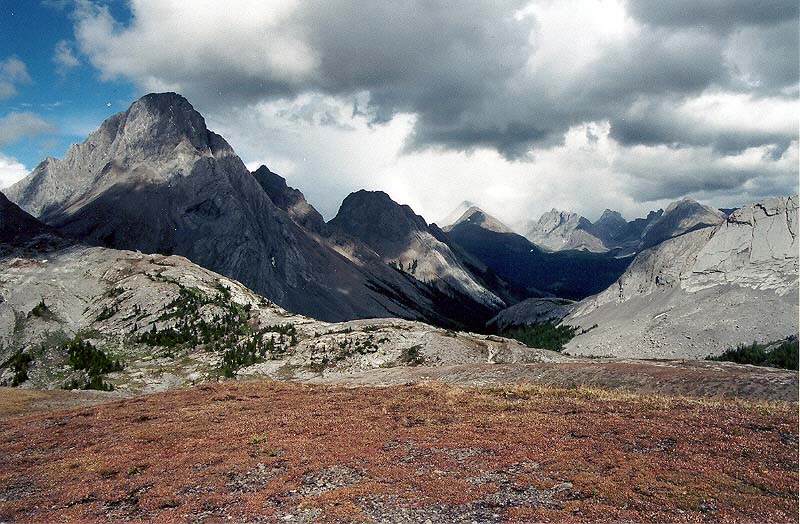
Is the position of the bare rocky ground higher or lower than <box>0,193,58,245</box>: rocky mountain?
lower

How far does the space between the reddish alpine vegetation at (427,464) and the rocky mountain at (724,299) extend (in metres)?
132

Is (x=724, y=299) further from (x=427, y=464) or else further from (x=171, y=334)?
(x=427, y=464)

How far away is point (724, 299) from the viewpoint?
157m

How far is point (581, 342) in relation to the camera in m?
176

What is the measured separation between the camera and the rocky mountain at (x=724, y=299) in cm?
14000

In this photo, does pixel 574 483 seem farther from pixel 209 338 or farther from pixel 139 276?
pixel 139 276

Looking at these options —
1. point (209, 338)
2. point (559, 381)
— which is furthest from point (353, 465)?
point (209, 338)

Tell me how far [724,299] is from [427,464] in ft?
571

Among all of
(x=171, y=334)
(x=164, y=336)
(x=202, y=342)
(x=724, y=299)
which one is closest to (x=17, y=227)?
(x=171, y=334)

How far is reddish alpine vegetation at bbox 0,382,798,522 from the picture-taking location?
17734 millimetres

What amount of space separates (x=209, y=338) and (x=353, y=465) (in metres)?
91.8

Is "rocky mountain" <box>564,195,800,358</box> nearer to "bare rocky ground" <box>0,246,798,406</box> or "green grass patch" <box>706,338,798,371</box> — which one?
"green grass patch" <box>706,338,798,371</box>

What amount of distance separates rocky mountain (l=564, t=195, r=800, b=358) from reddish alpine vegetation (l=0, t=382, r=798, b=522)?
13165cm

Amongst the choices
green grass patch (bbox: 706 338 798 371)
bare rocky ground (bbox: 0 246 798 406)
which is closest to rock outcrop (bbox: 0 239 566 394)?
bare rocky ground (bbox: 0 246 798 406)
